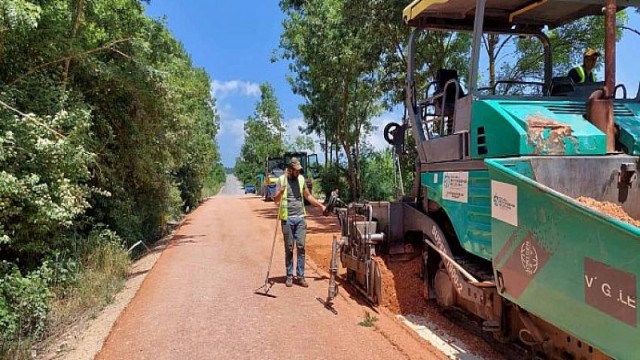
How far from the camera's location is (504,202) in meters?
3.93

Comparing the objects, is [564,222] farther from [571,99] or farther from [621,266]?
[571,99]

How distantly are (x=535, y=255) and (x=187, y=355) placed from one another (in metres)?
3.32

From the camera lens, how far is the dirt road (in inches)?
199

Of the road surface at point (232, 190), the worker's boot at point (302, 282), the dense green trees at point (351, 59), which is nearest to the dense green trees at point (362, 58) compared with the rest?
the dense green trees at point (351, 59)

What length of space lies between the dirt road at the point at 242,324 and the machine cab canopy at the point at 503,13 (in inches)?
140

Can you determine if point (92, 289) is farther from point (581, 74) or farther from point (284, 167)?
point (284, 167)

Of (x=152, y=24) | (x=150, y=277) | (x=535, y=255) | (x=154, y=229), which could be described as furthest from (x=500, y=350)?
(x=154, y=229)

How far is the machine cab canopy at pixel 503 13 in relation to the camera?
559 cm

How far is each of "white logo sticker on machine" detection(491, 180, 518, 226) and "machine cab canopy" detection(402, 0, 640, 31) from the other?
2.42 metres

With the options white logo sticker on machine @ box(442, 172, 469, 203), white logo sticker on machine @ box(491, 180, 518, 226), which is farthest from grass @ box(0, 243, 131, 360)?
white logo sticker on machine @ box(491, 180, 518, 226)

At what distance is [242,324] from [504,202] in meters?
3.34

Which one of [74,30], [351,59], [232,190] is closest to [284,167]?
[351,59]

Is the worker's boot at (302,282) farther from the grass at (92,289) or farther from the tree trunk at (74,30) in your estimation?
the tree trunk at (74,30)

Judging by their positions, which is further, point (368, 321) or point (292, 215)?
point (292, 215)
